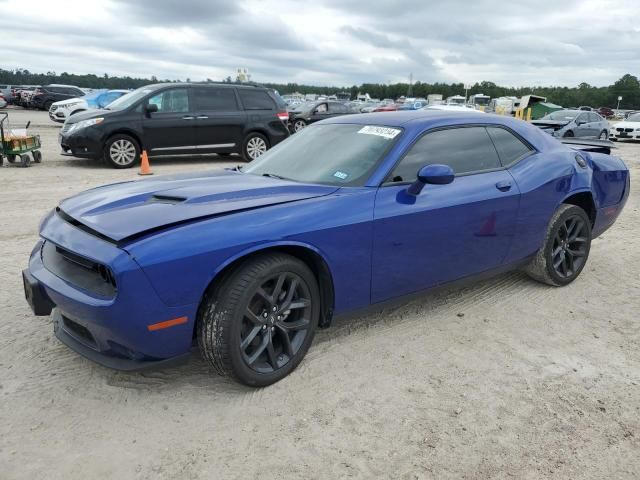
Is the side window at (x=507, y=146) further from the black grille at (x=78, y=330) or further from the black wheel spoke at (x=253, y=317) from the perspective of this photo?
the black grille at (x=78, y=330)

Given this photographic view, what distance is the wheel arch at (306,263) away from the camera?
2.76 meters

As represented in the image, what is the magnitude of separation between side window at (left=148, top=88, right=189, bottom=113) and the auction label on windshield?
8.59m

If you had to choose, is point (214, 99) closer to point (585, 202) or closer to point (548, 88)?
Answer: point (585, 202)

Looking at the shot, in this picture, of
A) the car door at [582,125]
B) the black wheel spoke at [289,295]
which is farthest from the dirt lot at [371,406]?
the car door at [582,125]

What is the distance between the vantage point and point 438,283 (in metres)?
3.70

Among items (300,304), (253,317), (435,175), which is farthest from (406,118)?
(253,317)

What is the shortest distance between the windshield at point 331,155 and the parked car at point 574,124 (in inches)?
631

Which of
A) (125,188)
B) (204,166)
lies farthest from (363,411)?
(204,166)

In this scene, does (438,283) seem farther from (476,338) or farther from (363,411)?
(363,411)

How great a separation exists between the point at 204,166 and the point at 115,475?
9.96 meters

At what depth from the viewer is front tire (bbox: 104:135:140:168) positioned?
10.9m

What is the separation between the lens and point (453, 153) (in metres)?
3.83

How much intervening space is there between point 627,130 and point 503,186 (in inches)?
908

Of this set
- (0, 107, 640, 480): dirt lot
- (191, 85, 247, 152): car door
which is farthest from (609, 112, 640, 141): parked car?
(0, 107, 640, 480): dirt lot
